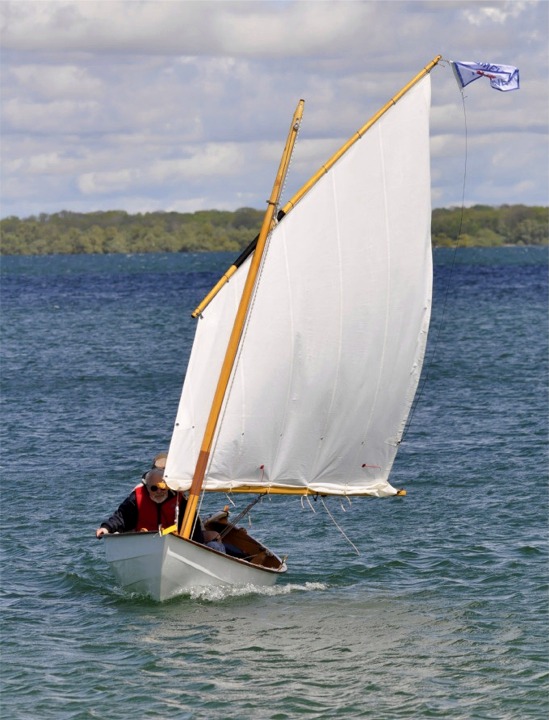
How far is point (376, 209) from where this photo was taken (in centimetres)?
2095

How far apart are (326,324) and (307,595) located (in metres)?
4.41

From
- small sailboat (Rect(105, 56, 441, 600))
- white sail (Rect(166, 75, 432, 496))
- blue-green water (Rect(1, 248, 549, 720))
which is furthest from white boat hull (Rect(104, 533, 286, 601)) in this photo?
white sail (Rect(166, 75, 432, 496))

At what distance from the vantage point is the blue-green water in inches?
675

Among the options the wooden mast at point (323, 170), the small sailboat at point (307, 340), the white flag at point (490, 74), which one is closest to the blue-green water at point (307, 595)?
the small sailboat at point (307, 340)

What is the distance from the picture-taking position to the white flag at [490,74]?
21.3 metres

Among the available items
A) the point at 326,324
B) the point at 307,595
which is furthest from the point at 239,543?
the point at 326,324

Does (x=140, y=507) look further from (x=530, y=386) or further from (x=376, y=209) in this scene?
(x=530, y=386)

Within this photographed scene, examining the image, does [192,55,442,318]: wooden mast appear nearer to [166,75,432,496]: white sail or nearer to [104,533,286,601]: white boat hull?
[166,75,432,496]: white sail

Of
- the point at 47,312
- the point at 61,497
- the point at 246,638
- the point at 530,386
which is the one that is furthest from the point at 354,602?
the point at 47,312

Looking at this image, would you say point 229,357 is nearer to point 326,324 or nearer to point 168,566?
point 326,324

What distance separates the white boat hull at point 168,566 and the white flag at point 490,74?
846 centimetres

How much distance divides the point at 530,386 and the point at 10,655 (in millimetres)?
32337

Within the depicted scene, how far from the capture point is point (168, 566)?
65.8 ft

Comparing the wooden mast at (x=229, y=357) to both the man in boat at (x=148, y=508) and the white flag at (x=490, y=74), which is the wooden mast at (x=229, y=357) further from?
the white flag at (x=490, y=74)
